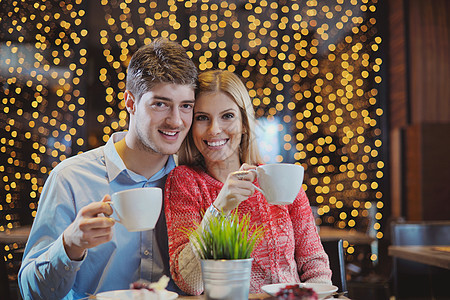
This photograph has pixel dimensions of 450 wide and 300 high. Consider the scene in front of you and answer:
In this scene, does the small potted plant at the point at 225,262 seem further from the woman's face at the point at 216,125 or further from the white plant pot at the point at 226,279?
the woman's face at the point at 216,125

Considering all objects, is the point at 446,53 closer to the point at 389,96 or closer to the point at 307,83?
the point at 389,96

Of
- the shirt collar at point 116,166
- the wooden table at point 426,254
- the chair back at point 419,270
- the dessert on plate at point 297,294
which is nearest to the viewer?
the dessert on plate at point 297,294

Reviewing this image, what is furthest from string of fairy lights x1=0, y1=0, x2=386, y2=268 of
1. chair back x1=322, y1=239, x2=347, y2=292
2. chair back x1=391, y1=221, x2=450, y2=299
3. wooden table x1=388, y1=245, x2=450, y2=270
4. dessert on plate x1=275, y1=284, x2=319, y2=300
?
dessert on plate x1=275, y1=284, x2=319, y2=300

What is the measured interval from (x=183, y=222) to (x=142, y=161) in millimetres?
270

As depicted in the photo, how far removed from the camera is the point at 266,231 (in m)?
1.48

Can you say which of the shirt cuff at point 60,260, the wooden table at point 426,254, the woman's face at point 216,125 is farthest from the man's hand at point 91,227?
the wooden table at point 426,254

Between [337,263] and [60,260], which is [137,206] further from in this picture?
[337,263]

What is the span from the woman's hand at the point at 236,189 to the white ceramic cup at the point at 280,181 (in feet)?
0.34

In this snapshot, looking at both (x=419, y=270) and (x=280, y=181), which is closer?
(x=280, y=181)

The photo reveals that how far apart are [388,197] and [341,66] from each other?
1358 mm

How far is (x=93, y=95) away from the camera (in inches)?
180

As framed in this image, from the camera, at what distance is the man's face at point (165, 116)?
4.91 feet

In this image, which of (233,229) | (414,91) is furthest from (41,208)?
(414,91)

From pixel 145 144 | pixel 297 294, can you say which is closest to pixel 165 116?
pixel 145 144
